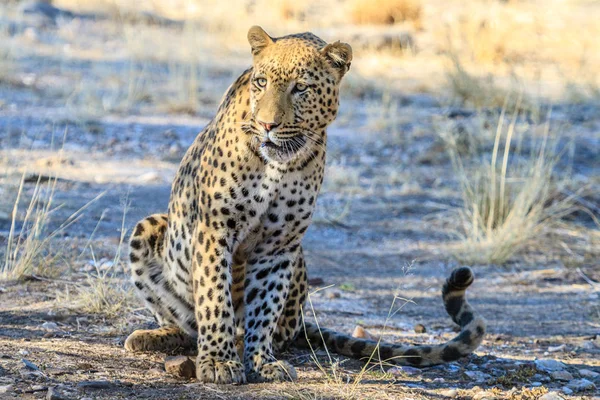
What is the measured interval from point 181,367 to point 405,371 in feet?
4.36

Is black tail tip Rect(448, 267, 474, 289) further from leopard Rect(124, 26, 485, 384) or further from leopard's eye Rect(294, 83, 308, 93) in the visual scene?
leopard's eye Rect(294, 83, 308, 93)

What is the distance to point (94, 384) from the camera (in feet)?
15.5

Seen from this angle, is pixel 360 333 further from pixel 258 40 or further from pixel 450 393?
pixel 258 40

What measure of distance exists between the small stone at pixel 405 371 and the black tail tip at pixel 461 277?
1.78 ft

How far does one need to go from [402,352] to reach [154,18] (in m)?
14.3

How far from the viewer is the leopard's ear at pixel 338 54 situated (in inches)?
197

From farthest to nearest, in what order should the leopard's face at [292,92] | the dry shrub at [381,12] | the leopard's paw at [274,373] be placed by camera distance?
the dry shrub at [381,12], the leopard's paw at [274,373], the leopard's face at [292,92]

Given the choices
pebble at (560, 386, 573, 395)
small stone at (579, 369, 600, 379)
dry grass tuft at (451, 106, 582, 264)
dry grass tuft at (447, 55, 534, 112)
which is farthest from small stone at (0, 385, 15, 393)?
dry grass tuft at (447, 55, 534, 112)

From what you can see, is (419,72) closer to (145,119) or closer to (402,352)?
(145,119)

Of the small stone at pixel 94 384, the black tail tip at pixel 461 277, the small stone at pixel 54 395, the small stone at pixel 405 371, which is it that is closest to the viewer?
the small stone at pixel 54 395

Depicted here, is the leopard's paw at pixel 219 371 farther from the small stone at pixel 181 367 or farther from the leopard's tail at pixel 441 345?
the leopard's tail at pixel 441 345

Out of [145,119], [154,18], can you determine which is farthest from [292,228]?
[154,18]

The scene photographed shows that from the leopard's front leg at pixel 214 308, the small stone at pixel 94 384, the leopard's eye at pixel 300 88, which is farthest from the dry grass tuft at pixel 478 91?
the small stone at pixel 94 384

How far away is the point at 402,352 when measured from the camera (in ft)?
18.5
